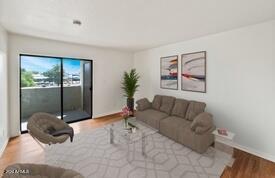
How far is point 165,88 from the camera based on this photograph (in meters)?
4.67

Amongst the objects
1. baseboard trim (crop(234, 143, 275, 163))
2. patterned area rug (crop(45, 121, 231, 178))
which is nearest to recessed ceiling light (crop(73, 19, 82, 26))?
patterned area rug (crop(45, 121, 231, 178))

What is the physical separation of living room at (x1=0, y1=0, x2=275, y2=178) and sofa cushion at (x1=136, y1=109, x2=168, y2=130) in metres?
0.03

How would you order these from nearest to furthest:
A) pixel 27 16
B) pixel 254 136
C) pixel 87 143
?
pixel 27 16, pixel 254 136, pixel 87 143

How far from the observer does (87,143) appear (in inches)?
123

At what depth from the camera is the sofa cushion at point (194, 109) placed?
3362mm

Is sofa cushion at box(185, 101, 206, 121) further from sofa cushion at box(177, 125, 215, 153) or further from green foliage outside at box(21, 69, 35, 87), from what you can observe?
green foliage outside at box(21, 69, 35, 87)

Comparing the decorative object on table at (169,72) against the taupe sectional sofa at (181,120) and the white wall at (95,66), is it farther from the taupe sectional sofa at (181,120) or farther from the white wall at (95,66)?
the white wall at (95,66)

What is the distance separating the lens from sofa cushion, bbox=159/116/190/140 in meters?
3.16

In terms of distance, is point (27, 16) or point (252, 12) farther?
point (27, 16)

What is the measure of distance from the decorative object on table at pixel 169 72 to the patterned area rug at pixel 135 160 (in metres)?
1.88

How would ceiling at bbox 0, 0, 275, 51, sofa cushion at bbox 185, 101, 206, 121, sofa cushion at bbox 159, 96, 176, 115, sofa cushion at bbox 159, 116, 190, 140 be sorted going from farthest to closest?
sofa cushion at bbox 159, 96, 176, 115 → sofa cushion at bbox 185, 101, 206, 121 → sofa cushion at bbox 159, 116, 190, 140 → ceiling at bbox 0, 0, 275, 51

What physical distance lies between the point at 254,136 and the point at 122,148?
8.88ft

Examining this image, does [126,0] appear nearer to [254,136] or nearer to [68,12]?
[68,12]

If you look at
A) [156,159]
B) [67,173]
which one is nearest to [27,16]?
[67,173]
